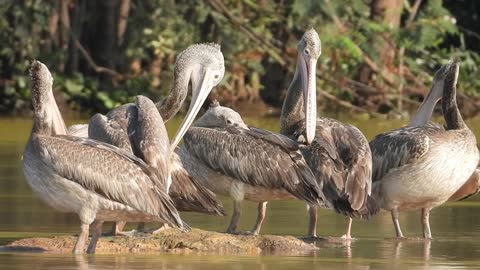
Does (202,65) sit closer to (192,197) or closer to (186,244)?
(192,197)

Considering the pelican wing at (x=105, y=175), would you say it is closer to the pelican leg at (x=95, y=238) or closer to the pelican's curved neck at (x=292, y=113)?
the pelican leg at (x=95, y=238)

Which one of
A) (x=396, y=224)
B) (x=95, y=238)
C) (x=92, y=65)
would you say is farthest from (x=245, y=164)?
(x=92, y=65)

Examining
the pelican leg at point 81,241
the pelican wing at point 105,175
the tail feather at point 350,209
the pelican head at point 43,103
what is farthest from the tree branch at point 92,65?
the pelican leg at point 81,241

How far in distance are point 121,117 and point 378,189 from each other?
217cm

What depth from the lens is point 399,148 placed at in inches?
514

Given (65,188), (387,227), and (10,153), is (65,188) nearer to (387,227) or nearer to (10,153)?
(387,227)

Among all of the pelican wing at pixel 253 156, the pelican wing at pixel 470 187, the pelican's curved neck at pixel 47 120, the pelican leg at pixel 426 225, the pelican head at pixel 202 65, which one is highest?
the pelican head at pixel 202 65

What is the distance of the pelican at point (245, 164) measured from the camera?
12.4m

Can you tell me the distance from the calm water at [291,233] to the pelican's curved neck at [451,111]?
30.8 inches

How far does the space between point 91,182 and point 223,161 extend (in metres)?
1.80

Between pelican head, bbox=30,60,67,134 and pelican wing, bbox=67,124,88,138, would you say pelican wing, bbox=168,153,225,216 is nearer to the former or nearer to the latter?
pelican head, bbox=30,60,67,134

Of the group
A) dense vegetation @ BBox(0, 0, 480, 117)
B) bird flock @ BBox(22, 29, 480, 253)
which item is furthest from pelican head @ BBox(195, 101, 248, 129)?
dense vegetation @ BBox(0, 0, 480, 117)

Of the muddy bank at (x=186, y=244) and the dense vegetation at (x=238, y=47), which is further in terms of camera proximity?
the dense vegetation at (x=238, y=47)

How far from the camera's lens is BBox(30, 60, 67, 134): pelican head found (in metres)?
11.4
